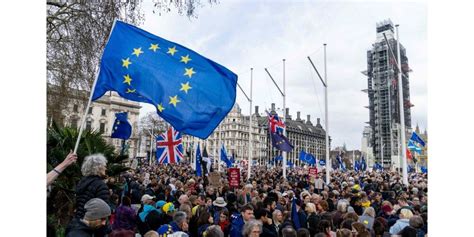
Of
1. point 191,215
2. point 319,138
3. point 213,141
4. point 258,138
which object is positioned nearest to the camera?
point 191,215

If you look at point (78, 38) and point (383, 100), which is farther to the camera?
point (383, 100)

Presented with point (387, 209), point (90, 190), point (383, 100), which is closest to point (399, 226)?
point (387, 209)

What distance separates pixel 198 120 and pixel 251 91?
62.4 ft

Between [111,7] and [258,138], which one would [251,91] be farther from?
[258,138]

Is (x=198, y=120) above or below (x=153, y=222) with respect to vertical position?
above

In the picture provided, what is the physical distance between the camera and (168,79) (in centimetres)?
534

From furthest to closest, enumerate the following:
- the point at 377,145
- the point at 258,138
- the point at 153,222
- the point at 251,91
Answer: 1. the point at 258,138
2. the point at 377,145
3. the point at 251,91
4. the point at 153,222

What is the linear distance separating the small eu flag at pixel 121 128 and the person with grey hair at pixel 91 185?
9.33 m

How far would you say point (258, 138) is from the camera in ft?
391

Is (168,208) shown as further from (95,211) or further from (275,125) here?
(275,125)

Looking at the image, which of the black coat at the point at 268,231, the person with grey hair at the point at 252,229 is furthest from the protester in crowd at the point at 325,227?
the person with grey hair at the point at 252,229

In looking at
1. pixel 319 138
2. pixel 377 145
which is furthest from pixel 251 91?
pixel 319 138

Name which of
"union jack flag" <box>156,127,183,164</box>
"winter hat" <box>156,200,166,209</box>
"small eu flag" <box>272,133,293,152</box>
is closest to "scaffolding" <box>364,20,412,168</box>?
"small eu flag" <box>272,133,293,152</box>

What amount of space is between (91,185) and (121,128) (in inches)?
384
